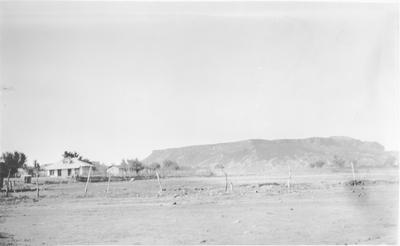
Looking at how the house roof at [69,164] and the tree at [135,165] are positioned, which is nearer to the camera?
the house roof at [69,164]

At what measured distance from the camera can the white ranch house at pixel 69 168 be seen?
41.0 m

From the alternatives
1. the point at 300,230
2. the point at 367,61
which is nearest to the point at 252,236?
the point at 300,230

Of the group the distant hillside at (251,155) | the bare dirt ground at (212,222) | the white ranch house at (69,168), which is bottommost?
the bare dirt ground at (212,222)

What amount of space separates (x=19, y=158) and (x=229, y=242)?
9.61 meters

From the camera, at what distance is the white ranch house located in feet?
135

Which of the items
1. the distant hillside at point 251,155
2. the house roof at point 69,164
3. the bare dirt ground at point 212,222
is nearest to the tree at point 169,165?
the distant hillside at point 251,155

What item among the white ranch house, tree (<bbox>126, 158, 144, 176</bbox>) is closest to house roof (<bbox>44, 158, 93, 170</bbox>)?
the white ranch house

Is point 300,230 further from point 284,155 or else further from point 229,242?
point 284,155

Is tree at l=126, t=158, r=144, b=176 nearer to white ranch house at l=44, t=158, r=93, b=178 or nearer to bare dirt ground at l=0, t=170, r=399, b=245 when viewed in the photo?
white ranch house at l=44, t=158, r=93, b=178

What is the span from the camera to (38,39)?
10.6m

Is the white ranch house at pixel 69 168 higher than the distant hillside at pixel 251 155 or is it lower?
lower

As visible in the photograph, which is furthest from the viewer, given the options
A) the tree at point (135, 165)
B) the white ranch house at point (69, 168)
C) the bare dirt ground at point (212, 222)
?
the tree at point (135, 165)

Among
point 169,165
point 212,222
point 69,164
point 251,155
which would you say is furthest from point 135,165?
point 212,222

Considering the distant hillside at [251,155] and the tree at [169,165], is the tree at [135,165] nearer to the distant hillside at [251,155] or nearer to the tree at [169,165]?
the tree at [169,165]
